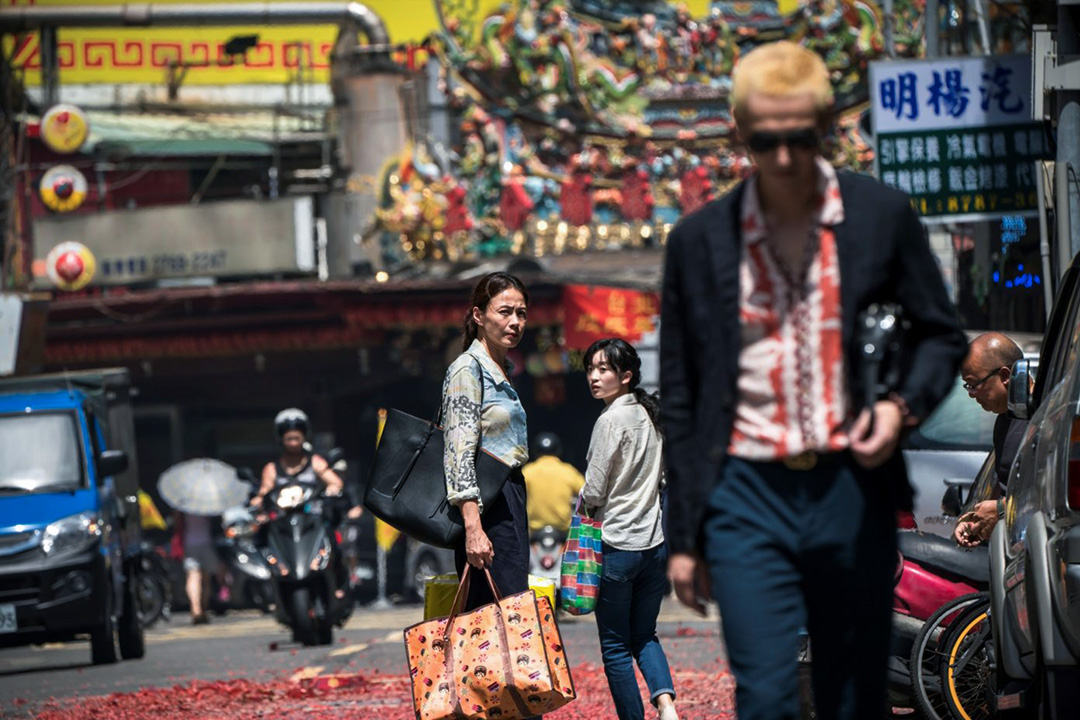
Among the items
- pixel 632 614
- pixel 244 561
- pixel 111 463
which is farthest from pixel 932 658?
pixel 244 561

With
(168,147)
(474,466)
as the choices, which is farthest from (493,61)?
(474,466)

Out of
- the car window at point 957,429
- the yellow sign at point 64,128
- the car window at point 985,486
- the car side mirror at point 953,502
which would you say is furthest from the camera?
the yellow sign at point 64,128

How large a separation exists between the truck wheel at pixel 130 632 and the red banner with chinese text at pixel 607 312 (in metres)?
9.99

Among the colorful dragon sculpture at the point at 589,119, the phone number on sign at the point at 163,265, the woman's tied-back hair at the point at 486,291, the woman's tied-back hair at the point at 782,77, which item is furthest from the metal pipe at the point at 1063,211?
the phone number on sign at the point at 163,265

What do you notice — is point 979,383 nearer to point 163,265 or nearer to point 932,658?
point 932,658

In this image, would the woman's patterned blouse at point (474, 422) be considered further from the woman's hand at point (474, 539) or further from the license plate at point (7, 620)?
the license plate at point (7, 620)

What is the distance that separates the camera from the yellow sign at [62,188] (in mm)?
29453

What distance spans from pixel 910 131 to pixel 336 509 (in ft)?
18.3

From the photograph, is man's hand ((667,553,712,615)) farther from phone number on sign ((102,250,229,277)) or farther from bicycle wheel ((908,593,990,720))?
phone number on sign ((102,250,229,277))

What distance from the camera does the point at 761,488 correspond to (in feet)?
14.1

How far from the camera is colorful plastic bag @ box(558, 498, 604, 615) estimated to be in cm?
759

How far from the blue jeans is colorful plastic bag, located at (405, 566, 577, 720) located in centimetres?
84

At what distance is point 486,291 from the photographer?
7074 millimetres

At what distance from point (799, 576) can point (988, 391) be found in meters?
4.42
